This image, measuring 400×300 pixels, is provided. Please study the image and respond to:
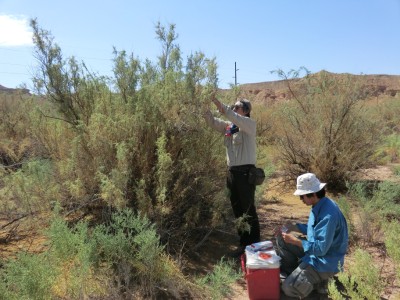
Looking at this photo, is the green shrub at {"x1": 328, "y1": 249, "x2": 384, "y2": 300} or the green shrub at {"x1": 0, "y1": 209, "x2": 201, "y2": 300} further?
the green shrub at {"x1": 0, "y1": 209, "x2": 201, "y2": 300}

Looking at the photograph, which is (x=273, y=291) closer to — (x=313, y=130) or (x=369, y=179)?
(x=313, y=130)

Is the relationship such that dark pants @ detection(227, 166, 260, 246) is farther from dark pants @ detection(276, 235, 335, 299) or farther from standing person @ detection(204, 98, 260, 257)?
dark pants @ detection(276, 235, 335, 299)

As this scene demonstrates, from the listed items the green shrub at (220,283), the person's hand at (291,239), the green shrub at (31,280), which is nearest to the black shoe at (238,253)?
the green shrub at (220,283)

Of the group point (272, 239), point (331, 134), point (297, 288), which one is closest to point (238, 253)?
point (272, 239)

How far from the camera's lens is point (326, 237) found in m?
3.44

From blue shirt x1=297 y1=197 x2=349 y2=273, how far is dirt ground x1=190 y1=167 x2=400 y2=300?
40 centimetres

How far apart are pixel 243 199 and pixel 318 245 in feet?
3.97

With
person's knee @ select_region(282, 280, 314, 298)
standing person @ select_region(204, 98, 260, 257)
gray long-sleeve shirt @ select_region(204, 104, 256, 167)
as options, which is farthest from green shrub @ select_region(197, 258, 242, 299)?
gray long-sleeve shirt @ select_region(204, 104, 256, 167)

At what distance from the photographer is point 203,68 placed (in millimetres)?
4523

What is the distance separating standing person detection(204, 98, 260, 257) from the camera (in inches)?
175

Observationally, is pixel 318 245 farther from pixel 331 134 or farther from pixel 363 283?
pixel 331 134

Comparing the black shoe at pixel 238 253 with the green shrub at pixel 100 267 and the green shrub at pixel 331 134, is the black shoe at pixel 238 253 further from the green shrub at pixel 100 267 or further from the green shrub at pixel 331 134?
the green shrub at pixel 331 134

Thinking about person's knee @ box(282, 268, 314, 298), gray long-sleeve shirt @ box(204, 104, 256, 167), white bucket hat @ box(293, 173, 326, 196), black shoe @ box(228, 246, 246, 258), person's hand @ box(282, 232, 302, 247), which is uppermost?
gray long-sleeve shirt @ box(204, 104, 256, 167)

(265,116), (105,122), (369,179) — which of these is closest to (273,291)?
(105,122)
